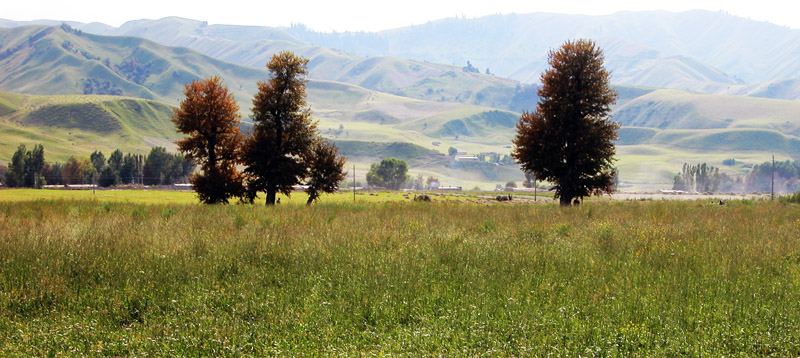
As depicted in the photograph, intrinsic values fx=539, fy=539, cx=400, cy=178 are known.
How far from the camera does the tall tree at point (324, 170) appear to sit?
44.6 m

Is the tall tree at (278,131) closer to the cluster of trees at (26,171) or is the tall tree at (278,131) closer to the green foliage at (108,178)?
the cluster of trees at (26,171)

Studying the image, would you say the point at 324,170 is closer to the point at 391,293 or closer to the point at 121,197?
the point at 121,197

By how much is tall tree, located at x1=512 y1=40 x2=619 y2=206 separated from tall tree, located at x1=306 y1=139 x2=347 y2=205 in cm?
1695

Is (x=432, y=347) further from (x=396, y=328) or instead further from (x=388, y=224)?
(x=388, y=224)

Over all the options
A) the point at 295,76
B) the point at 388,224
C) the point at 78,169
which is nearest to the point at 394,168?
the point at 78,169

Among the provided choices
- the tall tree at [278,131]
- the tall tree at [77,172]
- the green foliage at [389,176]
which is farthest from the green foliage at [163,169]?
the tall tree at [278,131]

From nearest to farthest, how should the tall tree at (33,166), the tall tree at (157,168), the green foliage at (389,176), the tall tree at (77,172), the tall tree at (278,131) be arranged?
the tall tree at (278,131) → the tall tree at (33,166) → the tall tree at (77,172) → the tall tree at (157,168) → the green foliage at (389,176)

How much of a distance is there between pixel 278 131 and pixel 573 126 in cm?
2029

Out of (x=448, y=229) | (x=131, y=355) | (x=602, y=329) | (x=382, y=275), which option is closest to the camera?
(x=131, y=355)

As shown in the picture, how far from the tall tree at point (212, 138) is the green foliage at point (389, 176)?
15572 centimetres

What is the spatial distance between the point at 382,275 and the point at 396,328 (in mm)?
2123

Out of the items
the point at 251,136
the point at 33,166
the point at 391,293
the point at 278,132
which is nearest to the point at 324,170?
the point at 278,132

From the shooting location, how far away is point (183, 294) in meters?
8.77

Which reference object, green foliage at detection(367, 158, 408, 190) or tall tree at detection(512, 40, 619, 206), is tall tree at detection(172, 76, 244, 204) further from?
green foliage at detection(367, 158, 408, 190)
